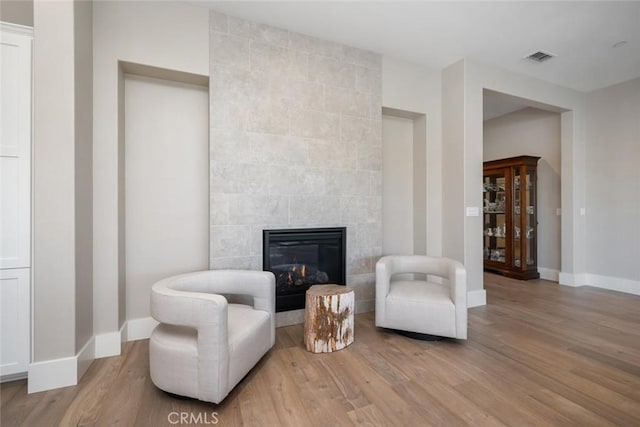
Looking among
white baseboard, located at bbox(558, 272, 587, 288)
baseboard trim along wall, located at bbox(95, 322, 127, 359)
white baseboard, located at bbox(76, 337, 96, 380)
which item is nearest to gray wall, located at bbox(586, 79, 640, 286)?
white baseboard, located at bbox(558, 272, 587, 288)

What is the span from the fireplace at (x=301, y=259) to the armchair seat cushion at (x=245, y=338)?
0.63 m

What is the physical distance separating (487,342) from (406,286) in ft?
2.60

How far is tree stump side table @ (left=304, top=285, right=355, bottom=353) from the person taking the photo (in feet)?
7.53

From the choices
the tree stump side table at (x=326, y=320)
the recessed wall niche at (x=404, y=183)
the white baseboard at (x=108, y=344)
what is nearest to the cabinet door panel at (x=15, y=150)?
the white baseboard at (x=108, y=344)

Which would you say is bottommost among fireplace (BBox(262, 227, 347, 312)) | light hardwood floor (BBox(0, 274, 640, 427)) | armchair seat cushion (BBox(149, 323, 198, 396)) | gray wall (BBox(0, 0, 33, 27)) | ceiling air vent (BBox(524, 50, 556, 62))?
light hardwood floor (BBox(0, 274, 640, 427))

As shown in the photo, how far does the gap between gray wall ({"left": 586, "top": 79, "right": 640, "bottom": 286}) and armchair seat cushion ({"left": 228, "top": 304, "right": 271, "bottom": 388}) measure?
16.6ft

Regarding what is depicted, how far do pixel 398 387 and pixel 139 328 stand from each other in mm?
2239

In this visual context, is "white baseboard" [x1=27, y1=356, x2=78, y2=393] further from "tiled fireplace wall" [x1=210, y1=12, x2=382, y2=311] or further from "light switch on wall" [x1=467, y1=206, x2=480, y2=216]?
"light switch on wall" [x1=467, y1=206, x2=480, y2=216]

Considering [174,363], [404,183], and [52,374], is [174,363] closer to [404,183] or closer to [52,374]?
[52,374]

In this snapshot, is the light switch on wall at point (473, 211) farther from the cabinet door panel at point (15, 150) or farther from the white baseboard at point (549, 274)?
the cabinet door panel at point (15, 150)

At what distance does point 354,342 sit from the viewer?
8.18ft

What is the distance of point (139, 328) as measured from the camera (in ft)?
8.46

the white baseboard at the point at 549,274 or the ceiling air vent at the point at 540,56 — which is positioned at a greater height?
the ceiling air vent at the point at 540,56

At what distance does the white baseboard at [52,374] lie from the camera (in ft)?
5.90
